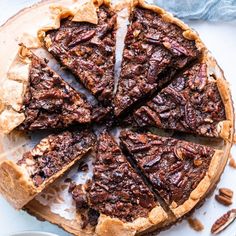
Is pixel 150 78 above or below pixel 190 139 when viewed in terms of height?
above

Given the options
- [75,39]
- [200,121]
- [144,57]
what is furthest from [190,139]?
[75,39]

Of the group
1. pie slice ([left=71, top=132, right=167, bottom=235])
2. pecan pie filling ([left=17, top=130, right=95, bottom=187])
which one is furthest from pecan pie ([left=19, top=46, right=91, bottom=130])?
pie slice ([left=71, top=132, right=167, bottom=235])

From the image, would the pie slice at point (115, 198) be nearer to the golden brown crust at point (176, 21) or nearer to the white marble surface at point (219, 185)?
the white marble surface at point (219, 185)

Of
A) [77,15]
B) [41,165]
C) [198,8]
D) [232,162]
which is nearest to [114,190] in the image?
[41,165]

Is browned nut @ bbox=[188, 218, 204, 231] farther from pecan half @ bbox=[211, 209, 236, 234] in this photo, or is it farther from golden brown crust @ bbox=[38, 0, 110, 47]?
golden brown crust @ bbox=[38, 0, 110, 47]

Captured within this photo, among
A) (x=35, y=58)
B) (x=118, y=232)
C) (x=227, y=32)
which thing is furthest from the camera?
(x=227, y=32)

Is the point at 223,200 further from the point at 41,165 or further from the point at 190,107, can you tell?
the point at 41,165

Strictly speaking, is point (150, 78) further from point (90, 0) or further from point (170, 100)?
point (90, 0)
